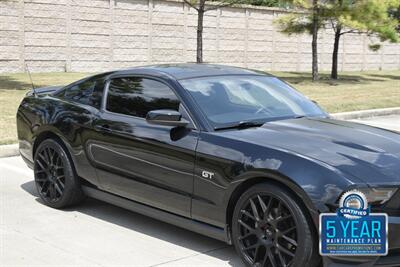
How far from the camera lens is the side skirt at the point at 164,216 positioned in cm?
441

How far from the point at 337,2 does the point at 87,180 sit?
17585 millimetres

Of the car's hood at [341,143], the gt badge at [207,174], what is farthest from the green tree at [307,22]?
the gt badge at [207,174]

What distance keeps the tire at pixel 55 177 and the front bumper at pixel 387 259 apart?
2.81 m

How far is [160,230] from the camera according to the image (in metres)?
5.27

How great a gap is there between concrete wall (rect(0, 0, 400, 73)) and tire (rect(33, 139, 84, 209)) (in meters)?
14.7

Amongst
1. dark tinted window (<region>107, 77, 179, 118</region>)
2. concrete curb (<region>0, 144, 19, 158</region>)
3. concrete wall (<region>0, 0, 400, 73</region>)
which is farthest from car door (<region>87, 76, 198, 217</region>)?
concrete wall (<region>0, 0, 400, 73</region>)

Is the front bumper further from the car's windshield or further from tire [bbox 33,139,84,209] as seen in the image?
tire [bbox 33,139,84,209]

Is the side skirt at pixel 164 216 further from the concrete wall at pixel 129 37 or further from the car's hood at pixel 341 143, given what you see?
the concrete wall at pixel 129 37

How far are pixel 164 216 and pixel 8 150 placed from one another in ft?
14.0

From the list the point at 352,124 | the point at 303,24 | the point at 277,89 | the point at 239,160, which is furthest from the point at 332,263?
the point at 303,24

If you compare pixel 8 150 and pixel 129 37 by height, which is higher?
pixel 129 37

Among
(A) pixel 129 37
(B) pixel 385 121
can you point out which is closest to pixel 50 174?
(B) pixel 385 121

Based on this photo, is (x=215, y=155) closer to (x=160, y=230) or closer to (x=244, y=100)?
(x=244, y=100)

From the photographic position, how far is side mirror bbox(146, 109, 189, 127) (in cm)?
461
